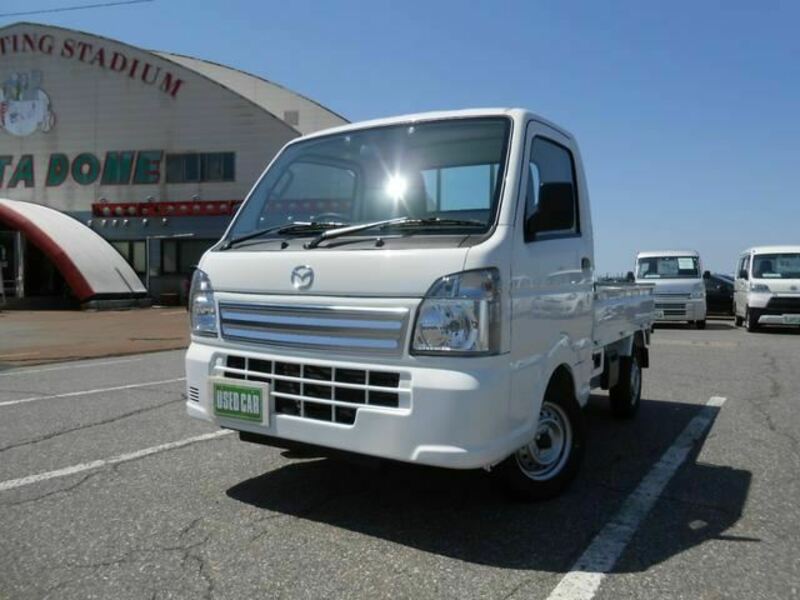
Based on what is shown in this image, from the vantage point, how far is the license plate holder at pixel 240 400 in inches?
136

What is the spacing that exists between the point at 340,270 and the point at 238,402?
0.93 m

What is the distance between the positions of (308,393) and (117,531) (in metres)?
1.20

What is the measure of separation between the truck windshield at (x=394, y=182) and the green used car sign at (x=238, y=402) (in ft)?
3.06

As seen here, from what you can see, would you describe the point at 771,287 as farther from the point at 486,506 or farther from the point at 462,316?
the point at 462,316

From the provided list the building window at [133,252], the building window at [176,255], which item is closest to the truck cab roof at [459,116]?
the building window at [176,255]

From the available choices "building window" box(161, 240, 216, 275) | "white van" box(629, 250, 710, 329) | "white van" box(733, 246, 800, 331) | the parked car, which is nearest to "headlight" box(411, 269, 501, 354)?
"white van" box(629, 250, 710, 329)

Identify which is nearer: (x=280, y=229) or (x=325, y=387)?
(x=325, y=387)

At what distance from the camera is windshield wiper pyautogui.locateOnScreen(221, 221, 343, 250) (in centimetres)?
384

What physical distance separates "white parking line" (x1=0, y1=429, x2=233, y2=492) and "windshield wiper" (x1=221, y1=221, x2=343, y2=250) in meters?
1.86

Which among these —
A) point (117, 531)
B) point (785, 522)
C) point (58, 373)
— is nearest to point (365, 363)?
point (117, 531)

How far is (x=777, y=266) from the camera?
17.0 meters

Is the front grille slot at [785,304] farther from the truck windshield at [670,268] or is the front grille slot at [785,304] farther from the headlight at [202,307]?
the headlight at [202,307]

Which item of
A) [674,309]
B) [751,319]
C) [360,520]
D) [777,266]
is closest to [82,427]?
[360,520]

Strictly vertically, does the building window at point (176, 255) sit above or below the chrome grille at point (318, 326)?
above
